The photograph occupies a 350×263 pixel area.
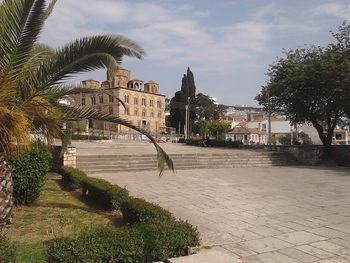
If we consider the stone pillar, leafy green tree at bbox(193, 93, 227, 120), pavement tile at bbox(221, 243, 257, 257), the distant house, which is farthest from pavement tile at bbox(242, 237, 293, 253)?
leafy green tree at bbox(193, 93, 227, 120)

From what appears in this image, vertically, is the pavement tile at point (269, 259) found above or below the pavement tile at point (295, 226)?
below

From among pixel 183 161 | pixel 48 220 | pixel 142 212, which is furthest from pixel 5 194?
pixel 183 161

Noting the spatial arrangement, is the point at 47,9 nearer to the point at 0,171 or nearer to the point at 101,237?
the point at 0,171

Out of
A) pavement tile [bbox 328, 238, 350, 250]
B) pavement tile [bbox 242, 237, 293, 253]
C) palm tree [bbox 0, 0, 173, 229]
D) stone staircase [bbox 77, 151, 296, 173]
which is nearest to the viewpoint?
pavement tile [bbox 242, 237, 293, 253]

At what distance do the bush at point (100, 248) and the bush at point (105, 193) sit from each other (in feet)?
9.50

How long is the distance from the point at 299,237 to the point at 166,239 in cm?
252

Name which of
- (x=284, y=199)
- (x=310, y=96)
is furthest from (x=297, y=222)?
(x=310, y=96)

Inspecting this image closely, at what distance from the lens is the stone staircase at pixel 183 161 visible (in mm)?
17516

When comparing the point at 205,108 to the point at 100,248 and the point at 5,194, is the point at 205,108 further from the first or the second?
the point at 100,248

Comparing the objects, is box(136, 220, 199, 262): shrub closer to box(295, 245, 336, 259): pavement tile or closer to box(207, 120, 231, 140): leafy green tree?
box(295, 245, 336, 259): pavement tile

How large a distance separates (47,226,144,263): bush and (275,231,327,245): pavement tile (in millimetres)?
2591

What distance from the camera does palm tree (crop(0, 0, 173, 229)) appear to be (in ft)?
21.3

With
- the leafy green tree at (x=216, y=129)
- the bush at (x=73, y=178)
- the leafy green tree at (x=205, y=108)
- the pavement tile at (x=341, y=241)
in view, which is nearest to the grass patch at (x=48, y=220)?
the bush at (x=73, y=178)

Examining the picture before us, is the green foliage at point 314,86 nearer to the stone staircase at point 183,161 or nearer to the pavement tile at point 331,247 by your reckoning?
the stone staircase at point 183,161
